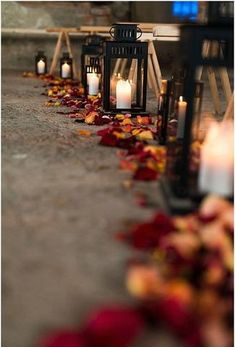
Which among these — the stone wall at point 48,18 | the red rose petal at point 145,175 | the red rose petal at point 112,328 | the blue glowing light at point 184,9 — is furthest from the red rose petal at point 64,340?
the stone wall at point 48,18

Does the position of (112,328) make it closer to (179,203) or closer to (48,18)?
(179,203)

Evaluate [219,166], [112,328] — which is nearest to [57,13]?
[219,166]

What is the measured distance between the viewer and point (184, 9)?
18.9ft

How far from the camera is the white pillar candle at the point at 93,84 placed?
3.38 metres

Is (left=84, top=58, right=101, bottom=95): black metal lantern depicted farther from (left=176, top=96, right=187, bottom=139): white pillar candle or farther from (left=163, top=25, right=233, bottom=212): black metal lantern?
(left=163, top=25, right=233, bottom=212): black metal lantern

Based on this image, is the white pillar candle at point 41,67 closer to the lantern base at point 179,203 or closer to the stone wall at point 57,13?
the stone wall at point 57,13

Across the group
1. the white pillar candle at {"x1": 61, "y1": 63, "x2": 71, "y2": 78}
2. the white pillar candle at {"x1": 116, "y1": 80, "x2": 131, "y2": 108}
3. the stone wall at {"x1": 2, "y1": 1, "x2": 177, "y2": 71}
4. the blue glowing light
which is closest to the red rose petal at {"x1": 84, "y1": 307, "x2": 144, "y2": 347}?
the white pillar candle at {"x1": 116, "y1": 80, "x2": 131, "y2": 108}

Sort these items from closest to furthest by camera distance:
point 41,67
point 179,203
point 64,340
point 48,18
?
point 64,340 < point 179,203 < point 41,67 < point 48,18

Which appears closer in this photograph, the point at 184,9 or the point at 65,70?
the point at 65,70

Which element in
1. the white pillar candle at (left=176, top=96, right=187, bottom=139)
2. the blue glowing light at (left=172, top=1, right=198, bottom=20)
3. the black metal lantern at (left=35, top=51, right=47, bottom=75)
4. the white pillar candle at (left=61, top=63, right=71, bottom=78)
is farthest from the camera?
the blue glowing light at (left=172, top=1, right=198, bottom=20)

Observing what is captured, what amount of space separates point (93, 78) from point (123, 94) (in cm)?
76

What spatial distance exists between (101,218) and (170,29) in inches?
80.3

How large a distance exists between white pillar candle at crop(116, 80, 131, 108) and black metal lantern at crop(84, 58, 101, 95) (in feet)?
2.35

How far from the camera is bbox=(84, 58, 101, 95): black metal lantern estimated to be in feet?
11.1
